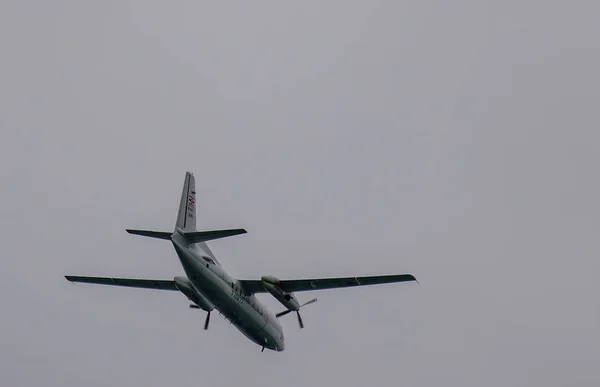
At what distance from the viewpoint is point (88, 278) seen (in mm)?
52656

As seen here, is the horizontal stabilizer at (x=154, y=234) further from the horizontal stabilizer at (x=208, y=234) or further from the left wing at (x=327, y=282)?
the left wing at (x=327, y=282)

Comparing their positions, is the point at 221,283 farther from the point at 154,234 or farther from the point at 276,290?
the point at 154,234

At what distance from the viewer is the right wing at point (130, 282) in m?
52.8

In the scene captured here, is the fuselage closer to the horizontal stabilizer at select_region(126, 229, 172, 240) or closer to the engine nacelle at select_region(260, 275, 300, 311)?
the horizontal stabilizer at select_region(126, 229, 172, 240)

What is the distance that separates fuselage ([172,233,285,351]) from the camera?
4478 centimetres

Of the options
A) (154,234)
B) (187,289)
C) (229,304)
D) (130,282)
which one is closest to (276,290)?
(229,304)

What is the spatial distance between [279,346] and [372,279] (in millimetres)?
12114

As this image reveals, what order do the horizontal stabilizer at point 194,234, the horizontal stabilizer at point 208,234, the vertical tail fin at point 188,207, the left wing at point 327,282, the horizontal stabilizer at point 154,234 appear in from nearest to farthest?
the horizontal stabilizer at point 208,234
the horizontal stabilizer at point 194,234
the horizontal stabilizer at point 154,234
the left wing at point 327,282
the vertical tail fin at point 188,207

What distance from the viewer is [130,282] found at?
5366 cm

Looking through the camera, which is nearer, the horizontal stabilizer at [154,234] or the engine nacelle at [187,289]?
the horizontal stabilizer at [154,234]

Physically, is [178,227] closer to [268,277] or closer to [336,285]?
[268,277]

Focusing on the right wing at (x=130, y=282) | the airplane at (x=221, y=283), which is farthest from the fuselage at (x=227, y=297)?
the right wing at (x=130, y=282)

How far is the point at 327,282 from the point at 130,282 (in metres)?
14.9

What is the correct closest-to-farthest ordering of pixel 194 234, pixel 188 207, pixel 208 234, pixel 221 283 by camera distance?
pixel 208 234, pixel 194 234, pixel 221 283, pixel 188 207
